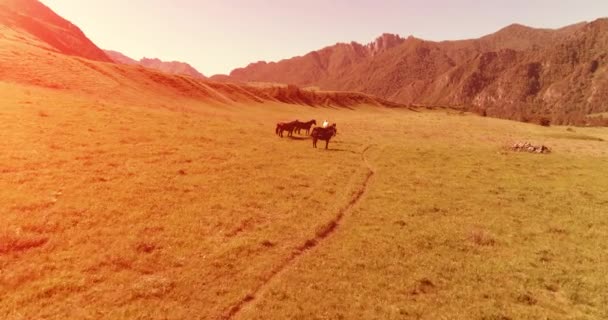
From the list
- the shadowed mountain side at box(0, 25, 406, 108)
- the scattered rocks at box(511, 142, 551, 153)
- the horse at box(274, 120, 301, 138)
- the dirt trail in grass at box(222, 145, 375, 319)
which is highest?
the shadowed mountain side at box(0, 25, 406, 108)

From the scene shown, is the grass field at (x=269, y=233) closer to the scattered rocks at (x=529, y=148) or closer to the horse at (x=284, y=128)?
the horse at (x=284, y=128)

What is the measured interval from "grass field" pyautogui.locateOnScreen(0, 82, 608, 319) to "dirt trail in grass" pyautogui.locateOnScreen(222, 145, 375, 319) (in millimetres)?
87

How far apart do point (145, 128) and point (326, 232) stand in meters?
26.7

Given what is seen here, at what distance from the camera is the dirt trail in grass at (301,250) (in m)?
13.4

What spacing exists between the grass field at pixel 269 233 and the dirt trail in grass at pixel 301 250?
0.29 ft

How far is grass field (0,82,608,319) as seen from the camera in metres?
13.7

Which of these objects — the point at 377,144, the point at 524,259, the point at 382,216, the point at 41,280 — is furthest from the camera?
the point at 377,144

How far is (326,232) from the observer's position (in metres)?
20.6

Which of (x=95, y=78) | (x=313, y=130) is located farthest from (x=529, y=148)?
(x=95, y=78)

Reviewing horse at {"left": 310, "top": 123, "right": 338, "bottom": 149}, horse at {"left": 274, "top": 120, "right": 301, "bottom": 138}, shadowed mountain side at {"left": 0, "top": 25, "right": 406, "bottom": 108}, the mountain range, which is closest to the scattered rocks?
horse at {"left": 310, "top": 123, "right": 338, "bottom": 149}

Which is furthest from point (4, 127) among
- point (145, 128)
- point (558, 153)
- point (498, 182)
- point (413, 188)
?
point (558, 153)

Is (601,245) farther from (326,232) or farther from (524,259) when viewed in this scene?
(326,232)

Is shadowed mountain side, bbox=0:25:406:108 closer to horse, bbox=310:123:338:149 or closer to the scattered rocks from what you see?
horse, bbox=310:123:338:149

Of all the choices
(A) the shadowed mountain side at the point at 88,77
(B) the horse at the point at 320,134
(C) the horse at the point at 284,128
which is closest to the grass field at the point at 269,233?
(B) the horse at the point at 320,134
